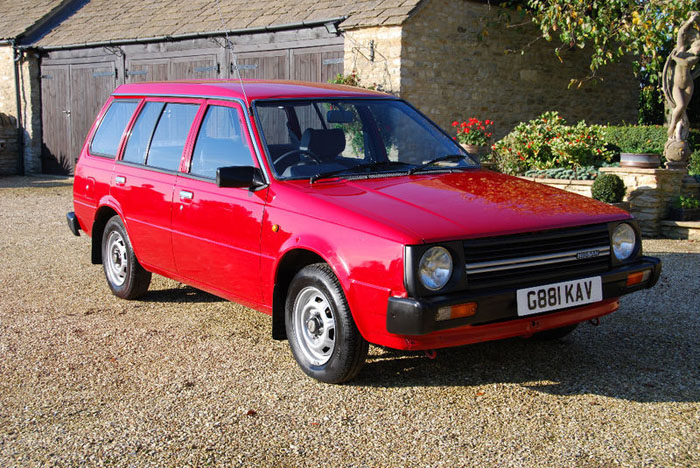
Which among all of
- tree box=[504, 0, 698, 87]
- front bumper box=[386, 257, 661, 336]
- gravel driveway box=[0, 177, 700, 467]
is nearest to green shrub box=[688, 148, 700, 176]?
tree box=[504, 0, 698, 87]

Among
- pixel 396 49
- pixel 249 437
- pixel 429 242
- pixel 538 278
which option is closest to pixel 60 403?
pixel 249 437

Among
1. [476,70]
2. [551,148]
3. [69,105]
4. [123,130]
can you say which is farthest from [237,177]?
[69,105]

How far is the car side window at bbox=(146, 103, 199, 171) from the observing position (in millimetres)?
5648

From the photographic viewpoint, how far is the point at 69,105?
65.1ft

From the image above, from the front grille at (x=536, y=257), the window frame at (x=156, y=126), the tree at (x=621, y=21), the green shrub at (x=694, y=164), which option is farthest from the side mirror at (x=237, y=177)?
the green shrub at (x=694, y=164)

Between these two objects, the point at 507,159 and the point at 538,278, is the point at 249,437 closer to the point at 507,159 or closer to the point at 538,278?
the point at 538,278

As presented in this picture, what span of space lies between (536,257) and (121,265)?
378 cm

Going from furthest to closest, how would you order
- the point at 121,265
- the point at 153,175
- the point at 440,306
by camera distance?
1. the point at 121,265
2. the point at 153,175
3. the point at 440,306

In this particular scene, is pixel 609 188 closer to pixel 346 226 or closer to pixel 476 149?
pixel 476 149

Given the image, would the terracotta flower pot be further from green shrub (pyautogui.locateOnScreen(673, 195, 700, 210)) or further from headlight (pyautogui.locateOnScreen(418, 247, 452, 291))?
headlight (pyautogui.locateOnScreen(418, 247, 452, 291))

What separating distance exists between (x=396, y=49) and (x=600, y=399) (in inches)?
395

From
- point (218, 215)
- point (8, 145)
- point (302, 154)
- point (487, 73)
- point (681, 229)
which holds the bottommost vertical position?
point (681, 229)

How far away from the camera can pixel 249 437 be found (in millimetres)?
3766

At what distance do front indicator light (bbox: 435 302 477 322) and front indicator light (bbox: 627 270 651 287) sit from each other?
1.19m
